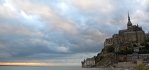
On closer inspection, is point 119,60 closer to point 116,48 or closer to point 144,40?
point 116,48

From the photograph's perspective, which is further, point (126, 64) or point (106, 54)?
point (106, 54)

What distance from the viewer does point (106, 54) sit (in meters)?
200

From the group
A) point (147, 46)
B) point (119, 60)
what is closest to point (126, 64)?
point (119, 60)

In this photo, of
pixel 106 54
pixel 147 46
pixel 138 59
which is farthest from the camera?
pixel 106 54

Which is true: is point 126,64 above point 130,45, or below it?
below

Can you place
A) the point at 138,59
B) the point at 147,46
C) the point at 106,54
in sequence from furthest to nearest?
1. the point at 106,54
2. the point at 147,46
3. the point at 138,59

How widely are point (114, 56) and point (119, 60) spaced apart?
241 inches

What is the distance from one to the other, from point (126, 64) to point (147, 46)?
64.2ft

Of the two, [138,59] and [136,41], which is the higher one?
[136,41]

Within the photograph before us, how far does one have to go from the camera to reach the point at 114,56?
193250 mm

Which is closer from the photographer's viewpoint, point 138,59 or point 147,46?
point 138,59

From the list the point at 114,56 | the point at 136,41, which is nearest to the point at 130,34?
the point at 136,41

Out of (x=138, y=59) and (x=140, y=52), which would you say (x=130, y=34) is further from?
(x=138, y=59)

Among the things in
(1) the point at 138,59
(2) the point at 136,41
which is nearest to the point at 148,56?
(1) the point at 138,59
